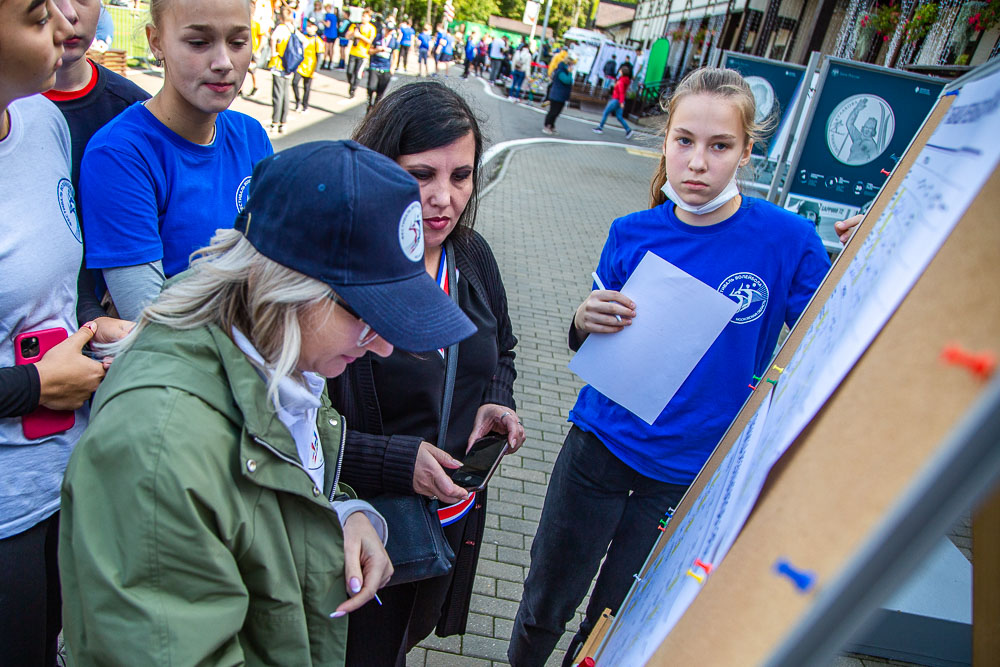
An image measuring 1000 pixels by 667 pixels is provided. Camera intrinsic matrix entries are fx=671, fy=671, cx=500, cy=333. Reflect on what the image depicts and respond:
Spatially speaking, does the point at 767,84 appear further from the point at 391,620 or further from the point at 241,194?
the point at 391,620

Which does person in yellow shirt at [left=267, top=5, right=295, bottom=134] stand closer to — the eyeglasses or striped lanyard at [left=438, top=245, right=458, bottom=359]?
striped lanyard at [left=438, top=245, right=458, bottom=359]

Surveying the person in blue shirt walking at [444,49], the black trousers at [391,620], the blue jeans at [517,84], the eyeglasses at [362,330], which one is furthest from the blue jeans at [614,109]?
the eyeglasses at [362,330]

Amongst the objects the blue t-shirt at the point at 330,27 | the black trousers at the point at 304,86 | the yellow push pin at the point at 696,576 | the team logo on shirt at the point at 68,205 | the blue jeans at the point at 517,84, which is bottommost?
the blue jeans at the point at 517,84

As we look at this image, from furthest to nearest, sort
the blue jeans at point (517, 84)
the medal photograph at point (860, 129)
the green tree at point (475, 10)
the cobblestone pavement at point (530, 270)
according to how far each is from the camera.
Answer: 1. the green tree at point (475, 10)
2. the blue jeans at point (517, 84)
3. the medal photograph at point (860, 129)
4. the cobblestone pavement at point (530, 270)

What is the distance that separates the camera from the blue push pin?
47 cm

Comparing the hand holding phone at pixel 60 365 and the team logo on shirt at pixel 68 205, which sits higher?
the team logo on shirt at pixel 68 205

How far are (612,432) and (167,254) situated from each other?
4.49 ft

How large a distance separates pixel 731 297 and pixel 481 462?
0.82 meters

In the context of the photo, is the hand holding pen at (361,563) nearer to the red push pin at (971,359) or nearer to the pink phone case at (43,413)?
the pink phone case at (43,413)

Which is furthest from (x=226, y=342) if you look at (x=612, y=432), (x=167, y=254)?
(x=612, y=432)

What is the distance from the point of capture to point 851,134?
16.2 ft

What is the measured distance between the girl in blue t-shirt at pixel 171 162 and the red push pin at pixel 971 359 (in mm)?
1780

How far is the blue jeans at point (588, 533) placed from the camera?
6.70 feet

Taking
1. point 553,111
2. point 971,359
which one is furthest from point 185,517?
point 553,111
